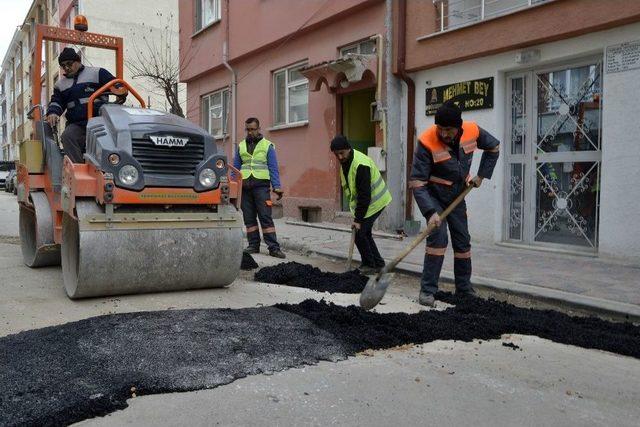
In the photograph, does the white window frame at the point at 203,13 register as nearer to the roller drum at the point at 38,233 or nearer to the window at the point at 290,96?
the window at the point at 290,96

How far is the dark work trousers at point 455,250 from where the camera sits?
205 inches

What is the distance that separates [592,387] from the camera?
332cm

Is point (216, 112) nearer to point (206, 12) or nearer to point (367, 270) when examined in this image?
point (206, 12)

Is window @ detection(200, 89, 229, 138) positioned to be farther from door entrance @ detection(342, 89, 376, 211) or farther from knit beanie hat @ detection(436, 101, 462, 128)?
knit beanie hat @ detection(436, 101, 462, 128)

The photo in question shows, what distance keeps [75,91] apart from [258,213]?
287cm

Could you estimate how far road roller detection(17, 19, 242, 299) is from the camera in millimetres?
4641

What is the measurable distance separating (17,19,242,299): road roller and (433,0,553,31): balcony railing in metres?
5.15

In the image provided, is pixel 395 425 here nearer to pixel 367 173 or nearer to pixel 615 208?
pixel 367 173

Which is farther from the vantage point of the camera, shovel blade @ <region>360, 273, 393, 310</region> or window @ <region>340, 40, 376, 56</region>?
window @ <region>340, 40, 376, 56</region>

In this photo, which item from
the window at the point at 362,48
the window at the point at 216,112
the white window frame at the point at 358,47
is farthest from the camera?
the window at the point at 216,112

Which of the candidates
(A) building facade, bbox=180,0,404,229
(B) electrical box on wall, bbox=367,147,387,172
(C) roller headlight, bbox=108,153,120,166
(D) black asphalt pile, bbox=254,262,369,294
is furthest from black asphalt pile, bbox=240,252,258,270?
(B) electrical box on wall, bbox=367,147,387,172

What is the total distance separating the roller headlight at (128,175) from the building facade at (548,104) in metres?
5.32

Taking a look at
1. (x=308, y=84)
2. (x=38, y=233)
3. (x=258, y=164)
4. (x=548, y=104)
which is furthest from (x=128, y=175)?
(x=308, y=84)

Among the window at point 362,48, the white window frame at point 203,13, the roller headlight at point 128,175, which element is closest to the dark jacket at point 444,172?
the roller headlight at point 128,175
